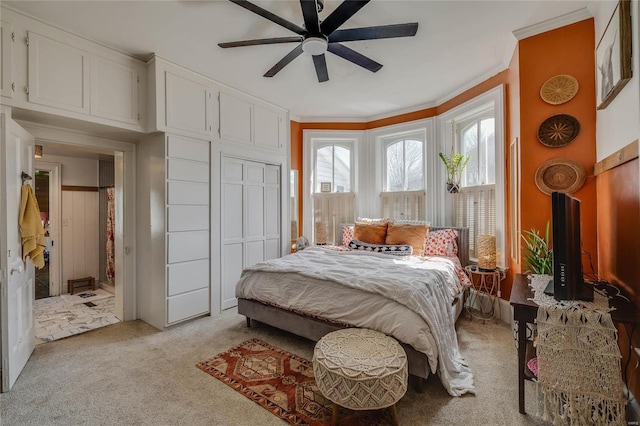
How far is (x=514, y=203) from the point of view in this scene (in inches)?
118

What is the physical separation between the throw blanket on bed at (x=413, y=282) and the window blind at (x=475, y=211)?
35.2 inches

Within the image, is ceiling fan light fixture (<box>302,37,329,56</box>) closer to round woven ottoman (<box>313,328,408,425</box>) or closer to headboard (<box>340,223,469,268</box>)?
round woven ottoman (<box>313,328,408,425</box>)

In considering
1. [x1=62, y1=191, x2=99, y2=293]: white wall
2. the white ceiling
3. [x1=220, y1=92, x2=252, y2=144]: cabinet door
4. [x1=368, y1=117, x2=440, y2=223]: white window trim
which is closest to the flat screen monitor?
the white ceiling

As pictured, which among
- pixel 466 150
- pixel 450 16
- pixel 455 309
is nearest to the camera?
pixel 450 16

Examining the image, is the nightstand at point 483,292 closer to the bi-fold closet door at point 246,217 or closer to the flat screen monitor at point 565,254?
the flat screen monitor at point 565,254

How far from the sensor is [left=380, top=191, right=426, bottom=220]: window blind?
4527mm

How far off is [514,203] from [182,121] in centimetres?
369

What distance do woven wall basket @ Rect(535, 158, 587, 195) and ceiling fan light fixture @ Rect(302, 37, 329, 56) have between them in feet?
7.27

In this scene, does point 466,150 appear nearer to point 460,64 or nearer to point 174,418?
point 460,64

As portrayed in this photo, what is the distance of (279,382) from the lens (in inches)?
82.6

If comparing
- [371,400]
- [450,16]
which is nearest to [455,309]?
[371,400]

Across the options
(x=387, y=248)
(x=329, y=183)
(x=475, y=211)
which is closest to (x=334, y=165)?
(x=329, y=183)

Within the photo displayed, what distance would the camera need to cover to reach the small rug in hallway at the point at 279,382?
175 centimetres

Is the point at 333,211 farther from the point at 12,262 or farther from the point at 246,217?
the point at 12,262
